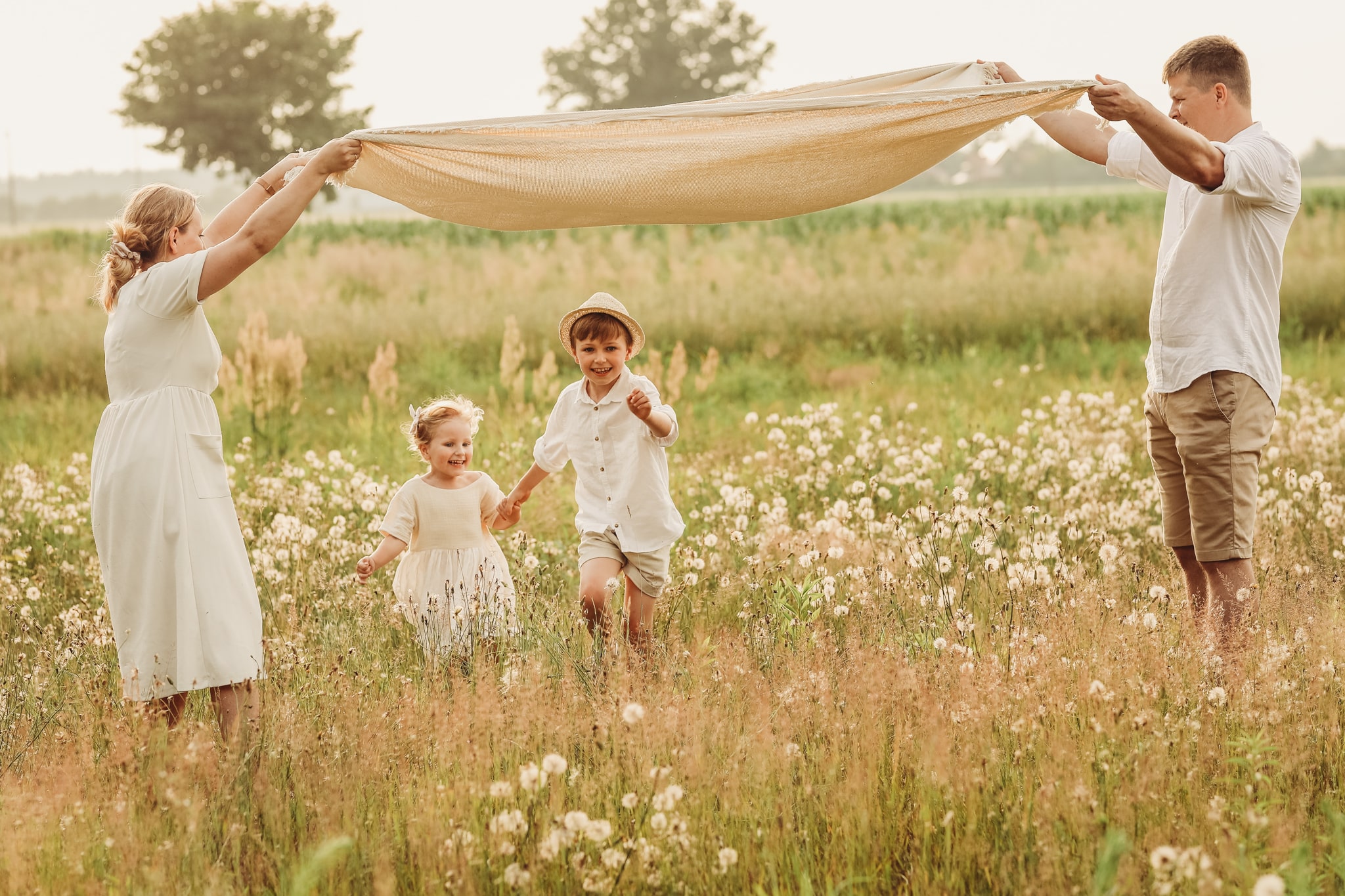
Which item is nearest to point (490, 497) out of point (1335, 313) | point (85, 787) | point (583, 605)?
point (583, 605)

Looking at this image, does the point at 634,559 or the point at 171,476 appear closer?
the point at 171,476

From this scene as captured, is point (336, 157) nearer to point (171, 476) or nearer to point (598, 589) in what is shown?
→ point (171, 476)

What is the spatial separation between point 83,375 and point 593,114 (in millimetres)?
10524

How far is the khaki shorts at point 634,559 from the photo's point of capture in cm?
486

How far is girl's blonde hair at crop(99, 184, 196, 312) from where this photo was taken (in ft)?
13.2

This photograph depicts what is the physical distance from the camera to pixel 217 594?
3.96m

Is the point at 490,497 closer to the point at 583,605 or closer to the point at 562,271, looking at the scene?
the point at 583,605

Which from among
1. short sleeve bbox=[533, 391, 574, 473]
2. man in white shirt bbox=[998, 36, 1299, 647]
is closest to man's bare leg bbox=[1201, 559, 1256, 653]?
man in white shirt bbox=[998, 36, 1299, 647]

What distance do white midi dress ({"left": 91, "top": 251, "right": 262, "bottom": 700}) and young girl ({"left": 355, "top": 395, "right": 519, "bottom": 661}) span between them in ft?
3.21

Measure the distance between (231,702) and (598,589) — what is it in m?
1.50

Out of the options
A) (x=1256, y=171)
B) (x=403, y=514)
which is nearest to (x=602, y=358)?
(x=403, y=514)

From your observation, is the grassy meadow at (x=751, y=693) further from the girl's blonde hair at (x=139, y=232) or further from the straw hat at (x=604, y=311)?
the girl's blonde hair at (x=139, y=232)

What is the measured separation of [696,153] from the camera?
4762 mm

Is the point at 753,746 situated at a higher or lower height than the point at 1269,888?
lower
